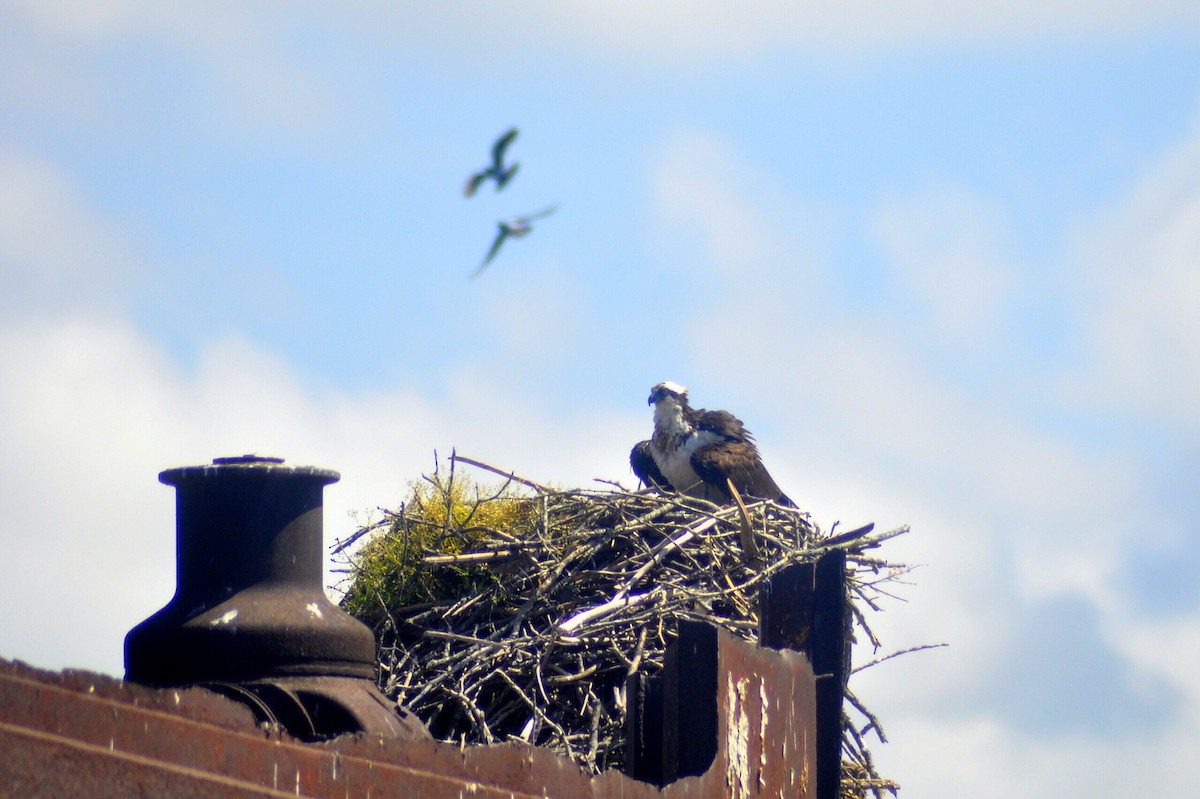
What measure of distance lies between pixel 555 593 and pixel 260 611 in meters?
3.00

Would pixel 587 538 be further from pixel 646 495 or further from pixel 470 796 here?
pixel 470 796

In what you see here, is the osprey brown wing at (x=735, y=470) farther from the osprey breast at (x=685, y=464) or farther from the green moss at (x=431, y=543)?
the green moss at (x=431, y=543)

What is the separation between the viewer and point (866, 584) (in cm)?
736

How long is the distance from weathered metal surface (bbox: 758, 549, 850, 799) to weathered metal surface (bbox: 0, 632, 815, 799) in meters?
0.96

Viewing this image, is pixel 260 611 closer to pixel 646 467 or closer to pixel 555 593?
pixel 555 593

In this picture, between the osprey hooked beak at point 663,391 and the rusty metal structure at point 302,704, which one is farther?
the osprey hooked beak at point 663,391

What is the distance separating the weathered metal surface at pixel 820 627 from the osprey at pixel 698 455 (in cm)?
395

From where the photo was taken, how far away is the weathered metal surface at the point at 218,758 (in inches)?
89.2

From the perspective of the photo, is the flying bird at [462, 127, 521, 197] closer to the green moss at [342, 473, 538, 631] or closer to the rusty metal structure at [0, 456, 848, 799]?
the rusty metal structure at [0, 456, 848, 799]

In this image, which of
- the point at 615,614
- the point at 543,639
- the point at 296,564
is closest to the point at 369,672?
the point at 296,564

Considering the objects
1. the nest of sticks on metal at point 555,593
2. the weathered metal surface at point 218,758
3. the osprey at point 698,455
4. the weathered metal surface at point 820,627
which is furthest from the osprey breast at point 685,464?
the weathered metal surface at point 218,758

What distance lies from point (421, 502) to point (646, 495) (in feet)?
3.72

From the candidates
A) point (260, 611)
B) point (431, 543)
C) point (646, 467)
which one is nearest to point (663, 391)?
point (646, 467)

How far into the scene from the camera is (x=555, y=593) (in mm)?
6652
